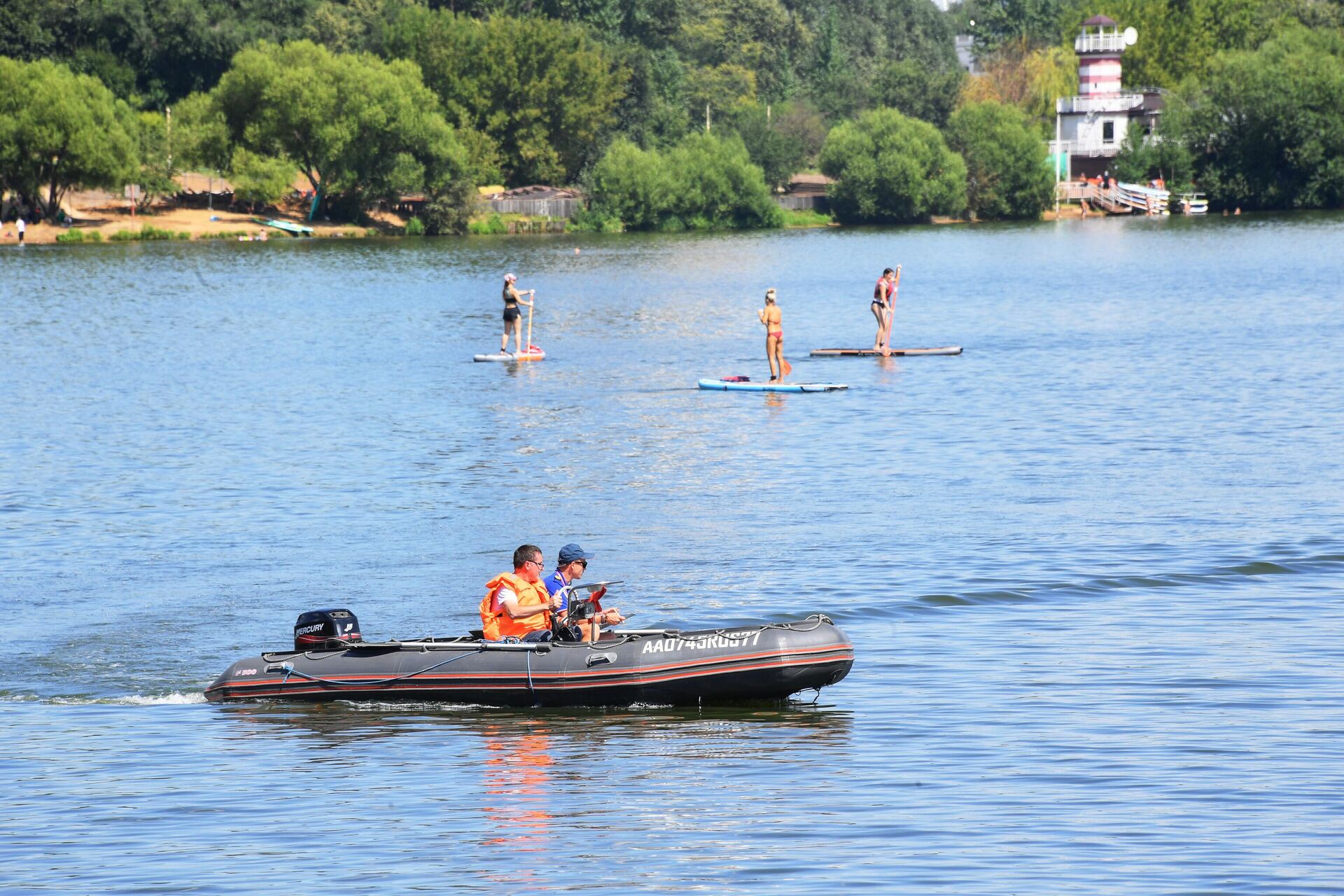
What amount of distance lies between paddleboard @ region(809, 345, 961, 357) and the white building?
87650mm

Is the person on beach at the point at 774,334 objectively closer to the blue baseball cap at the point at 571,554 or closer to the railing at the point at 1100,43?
the blue baseball cap at the point at 571,554

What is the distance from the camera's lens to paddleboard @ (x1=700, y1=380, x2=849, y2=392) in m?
36.5

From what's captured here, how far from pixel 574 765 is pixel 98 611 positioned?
777 cm

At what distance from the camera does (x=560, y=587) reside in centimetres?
1594

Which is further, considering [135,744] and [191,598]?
[191,598]

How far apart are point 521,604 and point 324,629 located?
1.88m

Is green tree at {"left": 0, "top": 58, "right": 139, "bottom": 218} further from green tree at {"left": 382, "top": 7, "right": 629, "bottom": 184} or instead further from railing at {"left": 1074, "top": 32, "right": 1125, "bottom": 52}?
railing at {"left": 1074, "top": 32, "right": 1125, "bottom": 52}

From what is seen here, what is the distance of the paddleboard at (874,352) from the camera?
4303cm

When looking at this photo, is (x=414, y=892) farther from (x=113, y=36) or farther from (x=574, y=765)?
(x=113, y=36)

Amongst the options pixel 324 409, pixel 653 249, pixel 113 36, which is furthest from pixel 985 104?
pixel 324 409

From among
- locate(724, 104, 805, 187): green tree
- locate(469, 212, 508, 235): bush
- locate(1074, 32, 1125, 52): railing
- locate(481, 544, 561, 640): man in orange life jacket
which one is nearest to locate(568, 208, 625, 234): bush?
locate(469, 212, 508, 235): bush

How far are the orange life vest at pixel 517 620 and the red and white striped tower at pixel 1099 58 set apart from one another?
120 meters

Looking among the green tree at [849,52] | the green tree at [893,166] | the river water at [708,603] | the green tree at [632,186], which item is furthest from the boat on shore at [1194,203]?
the river water at [708,603]

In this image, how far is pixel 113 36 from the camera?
369 feet
